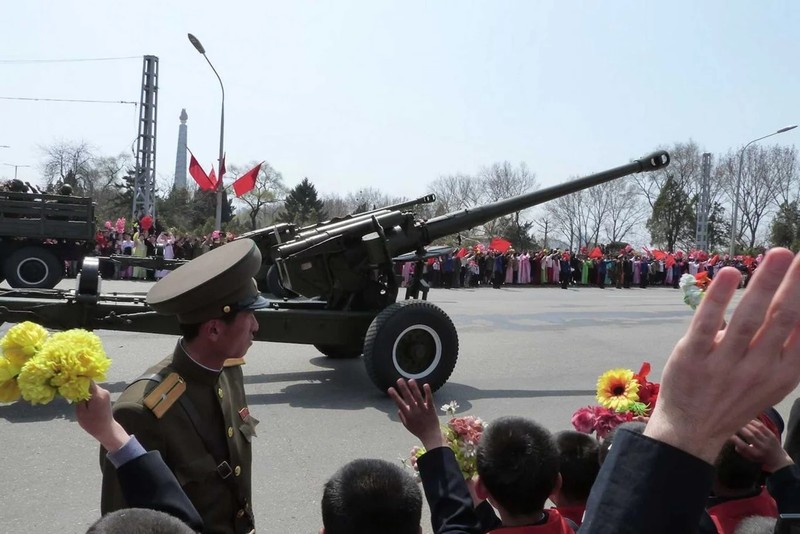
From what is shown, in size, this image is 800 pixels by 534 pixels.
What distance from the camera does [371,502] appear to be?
5.59ft

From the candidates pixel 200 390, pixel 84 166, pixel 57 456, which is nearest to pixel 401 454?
pixel 57 456

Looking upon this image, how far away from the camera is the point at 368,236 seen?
23.3ft

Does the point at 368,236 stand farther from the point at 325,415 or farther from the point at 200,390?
the point at 200,390

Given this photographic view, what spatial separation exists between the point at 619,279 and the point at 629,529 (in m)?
30.6

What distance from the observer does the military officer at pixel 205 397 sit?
220 cm

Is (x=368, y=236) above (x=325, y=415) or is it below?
above

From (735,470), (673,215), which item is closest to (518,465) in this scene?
(735,470)

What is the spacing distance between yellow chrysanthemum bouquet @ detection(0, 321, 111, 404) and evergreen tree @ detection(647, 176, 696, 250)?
177 ft

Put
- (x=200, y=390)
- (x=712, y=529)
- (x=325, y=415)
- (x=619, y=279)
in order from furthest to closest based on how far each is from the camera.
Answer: (x=619, y=279), (x=325, y=415), (x=200, y=390), (x=712, y=529)

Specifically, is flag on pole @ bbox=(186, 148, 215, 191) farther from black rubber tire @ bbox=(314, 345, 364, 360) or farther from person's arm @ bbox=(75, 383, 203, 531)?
person's arm @ bbox=(75, 383, 203, 531)

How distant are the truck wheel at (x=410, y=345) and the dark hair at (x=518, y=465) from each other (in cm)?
441

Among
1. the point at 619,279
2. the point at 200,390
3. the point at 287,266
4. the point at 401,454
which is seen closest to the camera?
the point at 200,390

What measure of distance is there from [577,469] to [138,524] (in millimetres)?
1648

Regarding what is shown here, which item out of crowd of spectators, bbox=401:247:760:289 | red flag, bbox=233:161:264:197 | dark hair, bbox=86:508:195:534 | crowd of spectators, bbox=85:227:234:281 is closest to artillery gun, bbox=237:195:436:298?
dark hair, bbox=86:508:195:534
